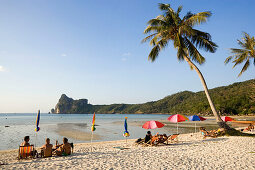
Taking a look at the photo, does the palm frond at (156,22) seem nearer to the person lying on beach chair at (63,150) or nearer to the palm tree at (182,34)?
the palm tree at (182,34)

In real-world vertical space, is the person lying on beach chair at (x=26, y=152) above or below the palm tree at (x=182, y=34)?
below

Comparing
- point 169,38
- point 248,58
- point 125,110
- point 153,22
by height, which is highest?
point 153,22

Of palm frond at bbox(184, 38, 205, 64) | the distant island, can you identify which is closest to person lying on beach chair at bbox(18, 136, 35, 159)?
palm frond at bbox(184, 38, 205, 64)

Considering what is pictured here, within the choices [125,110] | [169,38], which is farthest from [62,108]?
[169,38]

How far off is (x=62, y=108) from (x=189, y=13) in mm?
198023

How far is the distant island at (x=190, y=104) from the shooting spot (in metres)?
56.3

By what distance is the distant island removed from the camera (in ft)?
185

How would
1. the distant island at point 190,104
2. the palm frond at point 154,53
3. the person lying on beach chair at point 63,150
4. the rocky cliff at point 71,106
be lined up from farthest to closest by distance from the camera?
the rocky cliff at point 71,106, the distant island at point 190,104, the palm frond at point 154,53, the person lying on beach chair at point 63,150

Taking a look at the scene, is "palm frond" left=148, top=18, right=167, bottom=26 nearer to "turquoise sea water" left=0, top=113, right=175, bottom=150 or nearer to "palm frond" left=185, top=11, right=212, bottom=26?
"palm frond" left=185, top=11, right=212, bottom=26

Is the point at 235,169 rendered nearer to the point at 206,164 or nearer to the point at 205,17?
the point at 206,164

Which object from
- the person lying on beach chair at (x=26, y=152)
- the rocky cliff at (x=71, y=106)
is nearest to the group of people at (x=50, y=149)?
the person lying on beach chair at (x=26, y=152)

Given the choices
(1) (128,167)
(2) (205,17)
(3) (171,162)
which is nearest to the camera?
(1) (128,167)

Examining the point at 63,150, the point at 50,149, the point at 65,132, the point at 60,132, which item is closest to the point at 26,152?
the point at 50,149

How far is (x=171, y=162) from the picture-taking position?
20.1ft
